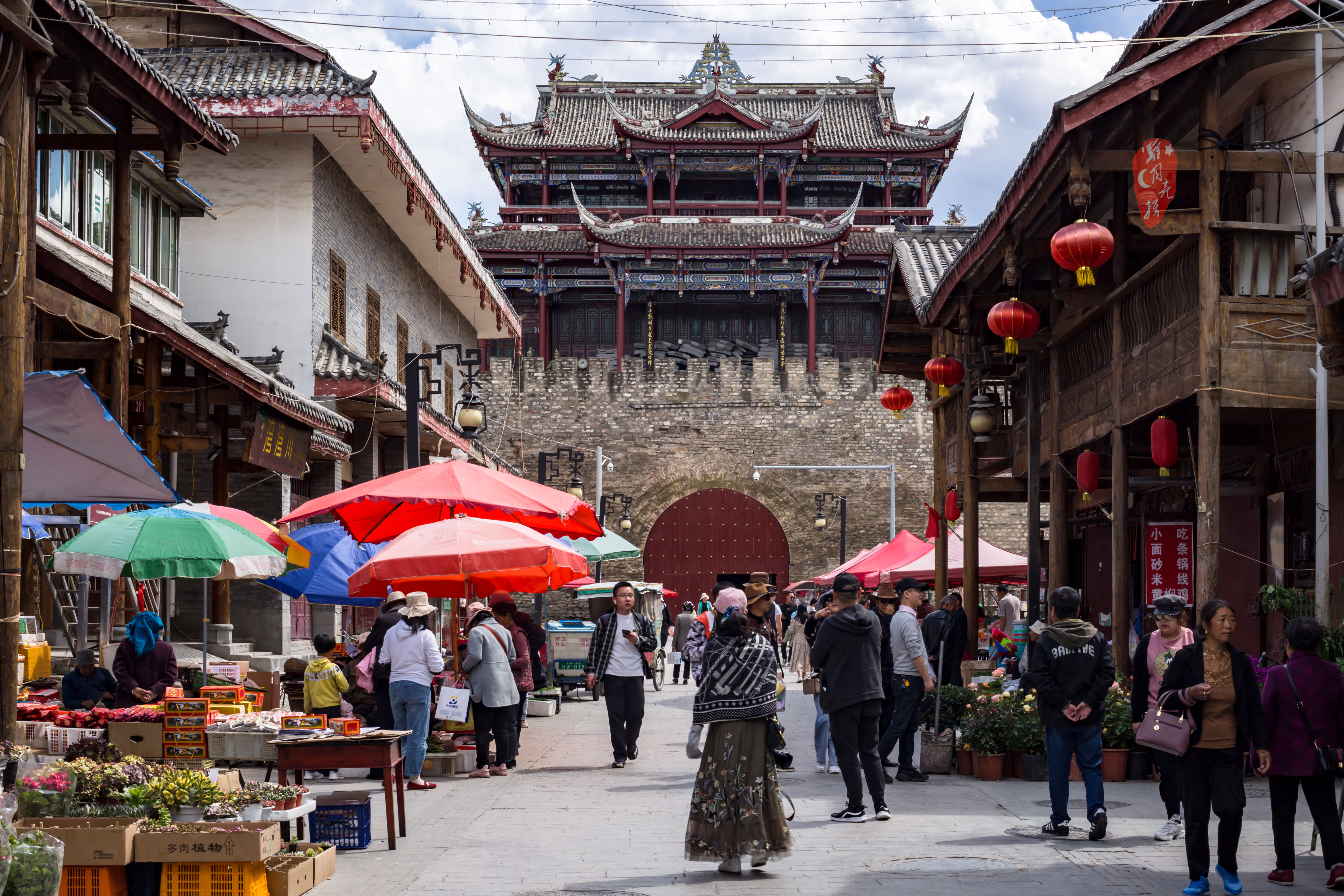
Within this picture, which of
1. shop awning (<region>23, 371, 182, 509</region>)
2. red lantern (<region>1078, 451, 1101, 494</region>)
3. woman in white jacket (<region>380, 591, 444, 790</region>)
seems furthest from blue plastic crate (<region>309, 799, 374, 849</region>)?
red lantern (<region>1078, 451, 1101, 494</region>)

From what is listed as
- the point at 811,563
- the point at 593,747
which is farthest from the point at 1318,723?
the point at 811,563

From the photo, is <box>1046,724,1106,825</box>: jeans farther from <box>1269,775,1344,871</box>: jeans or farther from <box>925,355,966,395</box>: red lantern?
<box>925,355,966,395</box>: red lantern

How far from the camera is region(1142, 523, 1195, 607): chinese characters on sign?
1583 cm

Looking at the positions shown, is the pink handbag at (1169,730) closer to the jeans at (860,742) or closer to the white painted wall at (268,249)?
the jeans at (860,742)

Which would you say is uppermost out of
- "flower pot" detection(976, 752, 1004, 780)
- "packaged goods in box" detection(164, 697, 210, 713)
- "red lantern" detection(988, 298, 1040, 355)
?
"red lantern" detection(988, 298, 1040, 355)

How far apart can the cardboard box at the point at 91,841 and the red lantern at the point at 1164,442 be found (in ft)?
27.3

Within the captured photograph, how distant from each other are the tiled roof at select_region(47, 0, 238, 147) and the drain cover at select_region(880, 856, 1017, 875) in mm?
7187

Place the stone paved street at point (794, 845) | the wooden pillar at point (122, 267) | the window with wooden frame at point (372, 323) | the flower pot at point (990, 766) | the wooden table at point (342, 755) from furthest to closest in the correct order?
1. the window with wooden frame at point (372, 323)
2. the flower pot at point (990, 766)
3. the wooden pillar at point (122, 267)
4. the wooden table at point (342, 755)
5. the stone paved street at point (794, 845)

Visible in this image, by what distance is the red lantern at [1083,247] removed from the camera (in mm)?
10438

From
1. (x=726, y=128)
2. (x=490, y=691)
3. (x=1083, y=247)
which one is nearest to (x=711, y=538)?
(x=726, y=128)

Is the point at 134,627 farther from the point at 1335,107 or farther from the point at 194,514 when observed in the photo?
the point at 1335,107

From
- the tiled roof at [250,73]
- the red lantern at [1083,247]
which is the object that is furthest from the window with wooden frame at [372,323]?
the red lantern at [1083,247]

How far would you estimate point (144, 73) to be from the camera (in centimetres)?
1011

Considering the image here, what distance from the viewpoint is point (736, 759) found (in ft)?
23.5
